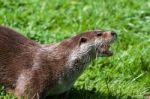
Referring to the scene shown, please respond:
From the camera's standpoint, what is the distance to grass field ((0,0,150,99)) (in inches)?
256

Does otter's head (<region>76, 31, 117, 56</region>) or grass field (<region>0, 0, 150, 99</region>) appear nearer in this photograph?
otter's head (<region>76, 31, 117, 56</region>)

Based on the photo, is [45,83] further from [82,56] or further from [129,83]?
[129,83]

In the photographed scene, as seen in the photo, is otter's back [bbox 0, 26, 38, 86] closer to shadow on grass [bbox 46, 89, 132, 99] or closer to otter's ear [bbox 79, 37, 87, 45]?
otter's ear [bbox 79, 37, 87, 45]

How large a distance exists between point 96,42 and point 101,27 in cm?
192

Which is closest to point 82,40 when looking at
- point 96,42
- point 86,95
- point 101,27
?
point 96,42

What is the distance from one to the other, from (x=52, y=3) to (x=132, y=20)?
1.20 metres

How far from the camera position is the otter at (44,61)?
5.82 metres

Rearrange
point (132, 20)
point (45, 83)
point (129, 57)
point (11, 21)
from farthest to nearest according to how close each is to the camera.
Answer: point (132, 20) < point (11, 21) < point (129, 57) < point (45, 83)

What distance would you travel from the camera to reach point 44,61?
19.5 feet

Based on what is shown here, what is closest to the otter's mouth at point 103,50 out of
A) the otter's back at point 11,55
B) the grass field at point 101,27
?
the grass field at point 101,27

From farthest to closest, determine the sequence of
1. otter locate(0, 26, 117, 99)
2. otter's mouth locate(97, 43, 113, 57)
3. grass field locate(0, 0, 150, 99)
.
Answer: grass field locate(0, 0, 150, 99) → otter's mouth locate(97, 43, 113, 57) → otter locate(0, 26, 117, 99)

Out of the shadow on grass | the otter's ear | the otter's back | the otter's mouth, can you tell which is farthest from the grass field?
the otter's ear

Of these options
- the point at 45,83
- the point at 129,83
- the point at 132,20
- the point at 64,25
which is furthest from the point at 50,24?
the point at 45,83

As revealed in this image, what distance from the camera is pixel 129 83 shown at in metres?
6.63
